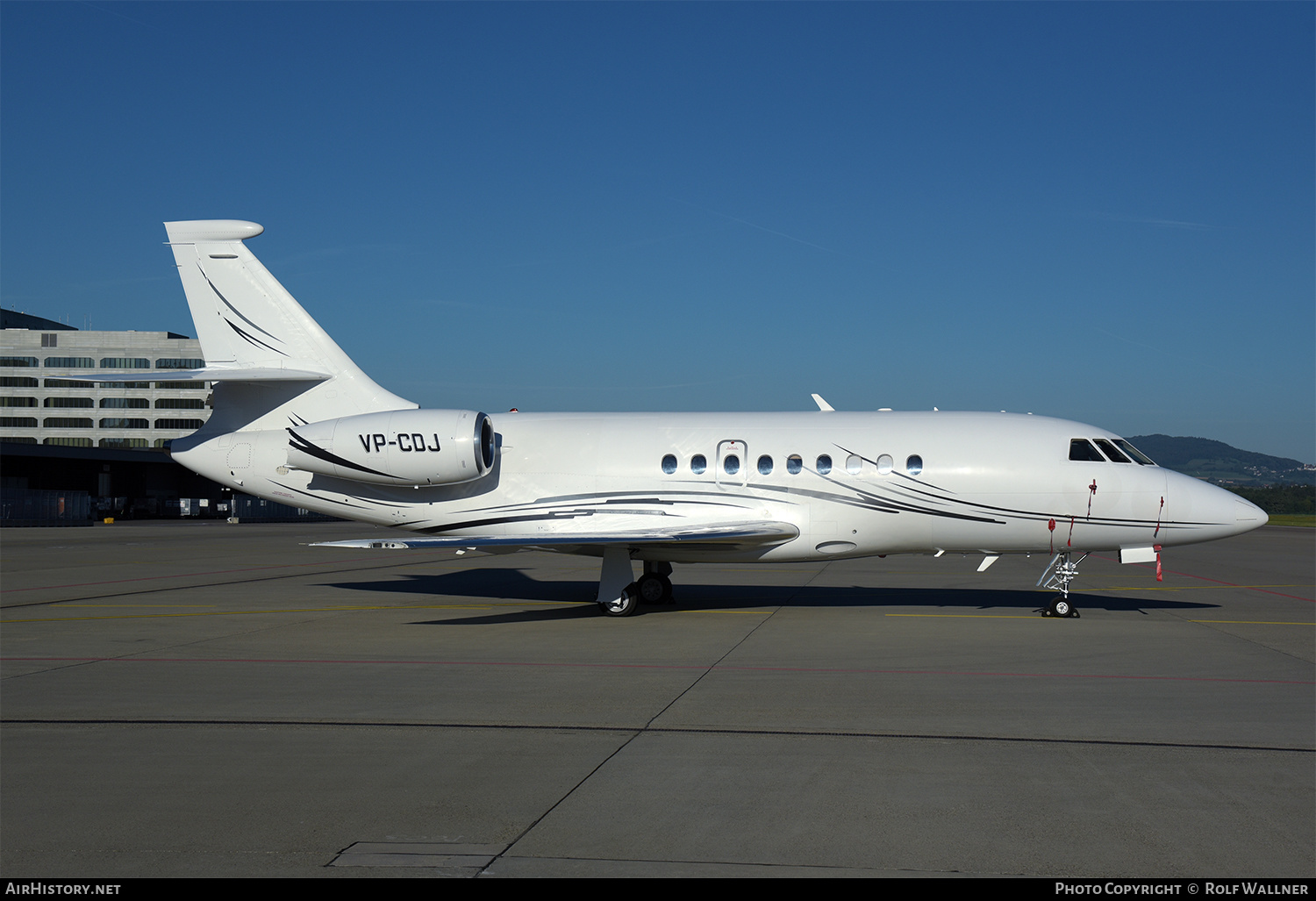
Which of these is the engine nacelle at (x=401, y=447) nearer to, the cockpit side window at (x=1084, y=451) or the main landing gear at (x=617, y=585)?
the main landing gear at (x=617, y=585)

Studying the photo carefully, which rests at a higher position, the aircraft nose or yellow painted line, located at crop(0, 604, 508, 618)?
the aircraft nose

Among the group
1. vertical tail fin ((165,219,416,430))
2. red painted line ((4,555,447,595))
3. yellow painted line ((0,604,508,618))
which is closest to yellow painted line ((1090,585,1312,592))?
yellow painted line ((0,604,508,618))

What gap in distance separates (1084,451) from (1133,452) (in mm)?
828

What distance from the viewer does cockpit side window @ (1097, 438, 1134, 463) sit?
15.8 meters

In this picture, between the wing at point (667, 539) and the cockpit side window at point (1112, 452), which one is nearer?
the wing at point (667, 539)

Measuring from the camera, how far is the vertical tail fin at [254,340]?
17266 mm

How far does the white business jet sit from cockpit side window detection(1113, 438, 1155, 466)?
0.17 feet

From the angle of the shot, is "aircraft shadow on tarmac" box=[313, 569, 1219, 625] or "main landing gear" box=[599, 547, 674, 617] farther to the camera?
"aircraft shadow on tarmac" box=[313, 569, 1219, 625]

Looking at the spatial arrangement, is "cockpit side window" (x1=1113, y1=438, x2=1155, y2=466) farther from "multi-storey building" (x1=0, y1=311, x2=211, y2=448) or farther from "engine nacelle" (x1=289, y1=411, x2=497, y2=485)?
"multi-storey building" (x1=0, y1=311, x2=211, y2=448)

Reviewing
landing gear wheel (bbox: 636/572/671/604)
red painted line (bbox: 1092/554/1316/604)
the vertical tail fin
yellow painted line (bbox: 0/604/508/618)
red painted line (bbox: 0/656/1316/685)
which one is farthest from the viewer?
red painted line (bbox: 1092/554/1316/604)

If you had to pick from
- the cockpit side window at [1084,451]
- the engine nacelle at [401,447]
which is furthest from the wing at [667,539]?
the cockpit side window at [1084,451]

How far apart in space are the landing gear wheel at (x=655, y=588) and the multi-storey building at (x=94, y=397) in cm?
10950

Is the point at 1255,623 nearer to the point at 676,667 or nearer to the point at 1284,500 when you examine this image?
the point at 676,667

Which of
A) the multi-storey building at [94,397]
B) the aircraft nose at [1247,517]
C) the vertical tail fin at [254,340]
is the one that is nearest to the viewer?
the aircraft nose at [1247,517]
